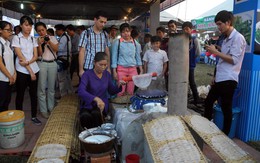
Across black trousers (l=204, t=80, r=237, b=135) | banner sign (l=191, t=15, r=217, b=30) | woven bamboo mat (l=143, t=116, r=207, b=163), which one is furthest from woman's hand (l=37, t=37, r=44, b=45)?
banner sign (l=191, t=15, r=217, b=30)

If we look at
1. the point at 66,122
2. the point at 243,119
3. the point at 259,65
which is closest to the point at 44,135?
the point at 66,122

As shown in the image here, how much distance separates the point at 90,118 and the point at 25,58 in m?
1.65

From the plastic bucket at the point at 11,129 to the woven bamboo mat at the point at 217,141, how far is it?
2.37 m

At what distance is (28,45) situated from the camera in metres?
4.00

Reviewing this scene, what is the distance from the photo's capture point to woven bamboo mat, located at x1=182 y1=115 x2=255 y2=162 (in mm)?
2334

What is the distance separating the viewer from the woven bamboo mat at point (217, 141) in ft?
7.66

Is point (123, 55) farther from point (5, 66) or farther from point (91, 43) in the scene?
point (5, 66)

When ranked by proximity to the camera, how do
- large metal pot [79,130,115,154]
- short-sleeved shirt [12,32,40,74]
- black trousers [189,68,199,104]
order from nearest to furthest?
large metal pot [79,130,115,154], short-sleeved shirt [12,32,40,74], black trousers [189,68,199,104]

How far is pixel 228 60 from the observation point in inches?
125

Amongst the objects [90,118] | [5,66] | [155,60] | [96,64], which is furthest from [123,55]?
[5,66]

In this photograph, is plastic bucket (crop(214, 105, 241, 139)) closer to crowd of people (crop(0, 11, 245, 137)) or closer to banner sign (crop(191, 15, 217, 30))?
crowd of people (crop(0, 11, 245, 137))

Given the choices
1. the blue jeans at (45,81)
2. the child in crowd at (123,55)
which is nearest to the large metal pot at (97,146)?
the child in crowd at (123,55)

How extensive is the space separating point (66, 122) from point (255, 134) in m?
2.96

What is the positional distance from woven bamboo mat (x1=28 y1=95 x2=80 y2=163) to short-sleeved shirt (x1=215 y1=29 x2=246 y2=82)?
2.21 meters
